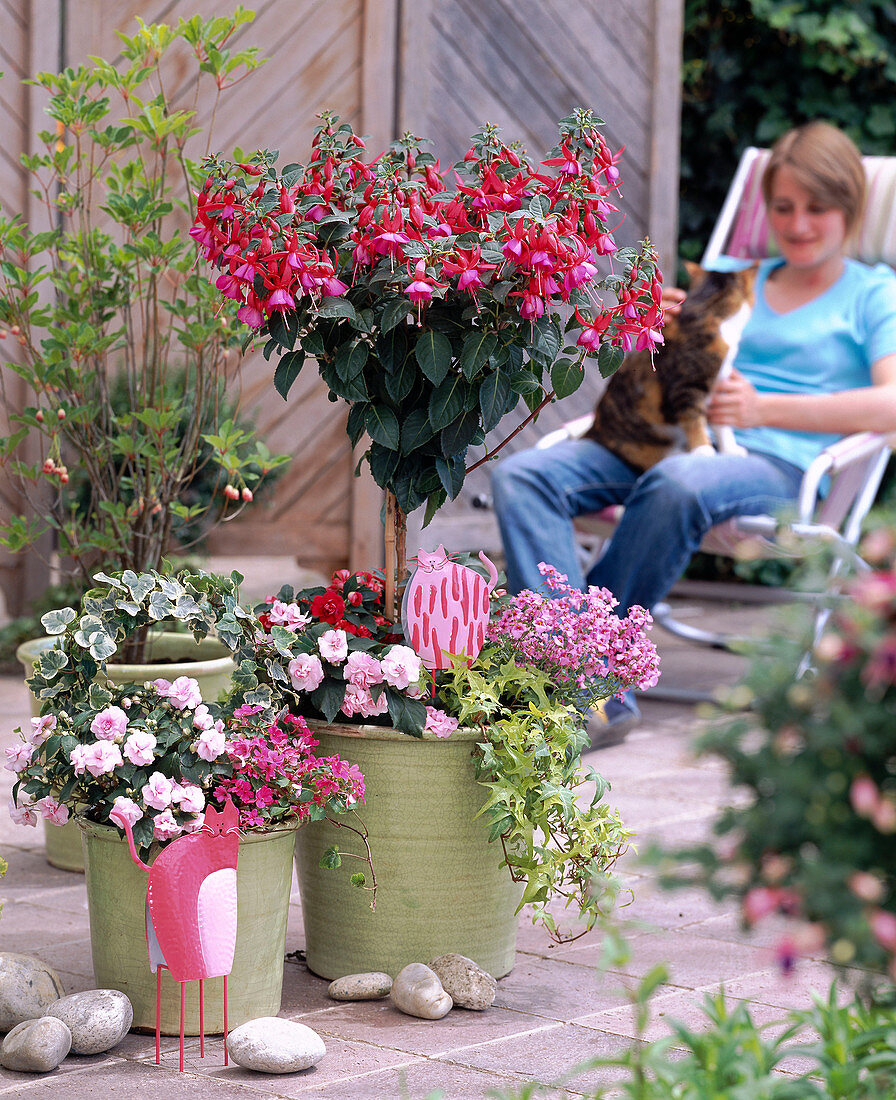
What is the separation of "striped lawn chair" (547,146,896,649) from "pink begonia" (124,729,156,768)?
166cm

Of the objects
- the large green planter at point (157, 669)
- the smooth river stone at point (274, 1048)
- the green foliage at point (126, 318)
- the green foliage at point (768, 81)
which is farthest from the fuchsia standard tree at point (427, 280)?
the green foliage at point (768, 81)

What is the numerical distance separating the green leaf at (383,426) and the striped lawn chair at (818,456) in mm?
1305

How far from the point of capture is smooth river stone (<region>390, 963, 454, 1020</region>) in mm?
1760

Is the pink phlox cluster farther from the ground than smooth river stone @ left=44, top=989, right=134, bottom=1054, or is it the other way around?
the pink phlox cluster

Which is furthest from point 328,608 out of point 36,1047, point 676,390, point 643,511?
point 676,390

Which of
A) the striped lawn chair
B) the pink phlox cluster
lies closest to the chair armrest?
the striped lawn chair

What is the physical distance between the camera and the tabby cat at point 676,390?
345cm

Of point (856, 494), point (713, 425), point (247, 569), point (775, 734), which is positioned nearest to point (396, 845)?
point (775, 734)

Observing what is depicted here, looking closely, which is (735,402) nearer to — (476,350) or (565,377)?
(565,377)

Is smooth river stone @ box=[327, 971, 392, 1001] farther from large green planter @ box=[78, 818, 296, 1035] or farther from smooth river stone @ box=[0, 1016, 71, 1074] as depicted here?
smooth river stone @ box=[0, 1016, 71, 1074]

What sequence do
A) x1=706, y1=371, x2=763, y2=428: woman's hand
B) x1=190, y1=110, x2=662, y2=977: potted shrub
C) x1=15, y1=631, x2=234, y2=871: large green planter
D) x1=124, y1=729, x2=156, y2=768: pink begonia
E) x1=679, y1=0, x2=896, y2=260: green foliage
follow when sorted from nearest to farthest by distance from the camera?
1. x1=124, y1=729, x2=156, y2=768: pink begonia
2. x1=190, y1=110, x2=662, y2=977: potted shrub
3. x1=15, y1=631, x2=234, y2=871: large green planter
4. x1=706, y1=371, x2=763, y2=428: woman's hand
5. x1=679, y1=0, x2=896, y2=260: green foliage

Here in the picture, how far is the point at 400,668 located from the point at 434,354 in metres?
0.41

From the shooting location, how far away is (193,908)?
158 cm

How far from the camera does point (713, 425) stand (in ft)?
11.4
